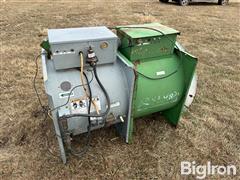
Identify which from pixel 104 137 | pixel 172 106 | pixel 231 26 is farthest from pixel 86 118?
pixel 231 26

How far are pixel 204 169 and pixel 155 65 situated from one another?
1263mm

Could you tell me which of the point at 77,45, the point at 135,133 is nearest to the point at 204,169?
the point at 135,133

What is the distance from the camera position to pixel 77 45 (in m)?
2.09

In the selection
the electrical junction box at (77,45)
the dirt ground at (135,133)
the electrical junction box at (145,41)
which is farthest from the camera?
the dirt ground at (135,133)

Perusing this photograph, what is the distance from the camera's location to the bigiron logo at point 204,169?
251 centimetres

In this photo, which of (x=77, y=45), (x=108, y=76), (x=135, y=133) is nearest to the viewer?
(x=77, y=45)

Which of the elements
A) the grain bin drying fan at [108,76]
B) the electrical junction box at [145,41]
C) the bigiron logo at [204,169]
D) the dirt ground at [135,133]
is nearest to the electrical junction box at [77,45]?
the grain bin drying fan at [108,76]

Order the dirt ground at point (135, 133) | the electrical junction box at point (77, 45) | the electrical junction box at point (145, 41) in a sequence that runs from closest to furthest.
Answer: the electrical junction box at point (77, 45)
the electrical junction box at point (145, 41)
the dirt ground at point (135, 133)

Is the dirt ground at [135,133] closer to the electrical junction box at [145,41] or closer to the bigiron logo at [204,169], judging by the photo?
the bigiron logo at [204,169]

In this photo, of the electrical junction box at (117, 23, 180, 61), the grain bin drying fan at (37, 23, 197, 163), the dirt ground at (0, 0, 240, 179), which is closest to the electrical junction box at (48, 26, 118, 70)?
the grain bin drying fan at (37, 23, 197, 163)

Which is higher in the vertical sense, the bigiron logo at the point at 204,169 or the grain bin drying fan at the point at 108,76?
the grain bin drying fan at the point at 108,76

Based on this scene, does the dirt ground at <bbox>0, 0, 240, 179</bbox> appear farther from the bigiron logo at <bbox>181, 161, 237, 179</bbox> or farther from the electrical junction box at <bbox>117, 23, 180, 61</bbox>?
the electrical junction box at <bbox>117, 23, 180, 61</bbox>

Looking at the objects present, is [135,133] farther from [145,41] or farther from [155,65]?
[145,41]

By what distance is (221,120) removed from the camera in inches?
127
